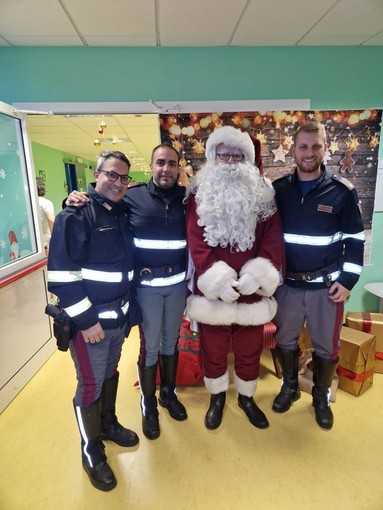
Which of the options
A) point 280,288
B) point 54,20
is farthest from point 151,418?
point 54,20

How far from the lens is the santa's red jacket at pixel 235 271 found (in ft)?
5.46

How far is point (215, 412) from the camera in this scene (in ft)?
6.46

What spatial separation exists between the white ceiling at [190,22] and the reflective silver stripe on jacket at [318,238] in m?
1.70

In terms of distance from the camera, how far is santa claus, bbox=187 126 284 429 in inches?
65.9

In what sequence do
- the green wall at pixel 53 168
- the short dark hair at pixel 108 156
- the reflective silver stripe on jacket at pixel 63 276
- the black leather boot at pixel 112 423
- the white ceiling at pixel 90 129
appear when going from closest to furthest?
the reflective silver stripe on jacket at pixel 63 276 < the short dark hair at pixel 108 156 < the black leather boot at pixel 112 423 < the white ceiling at pixel 90 129 < the green wall at pixel 53 168

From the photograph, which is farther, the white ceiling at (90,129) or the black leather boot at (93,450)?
the white ceiling at (90,129)

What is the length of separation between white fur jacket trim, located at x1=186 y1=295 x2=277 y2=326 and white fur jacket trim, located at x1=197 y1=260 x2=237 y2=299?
0.27ft

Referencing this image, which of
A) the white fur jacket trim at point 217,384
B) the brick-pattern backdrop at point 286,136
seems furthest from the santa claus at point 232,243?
the brick-pattern backdrop at point 286,136

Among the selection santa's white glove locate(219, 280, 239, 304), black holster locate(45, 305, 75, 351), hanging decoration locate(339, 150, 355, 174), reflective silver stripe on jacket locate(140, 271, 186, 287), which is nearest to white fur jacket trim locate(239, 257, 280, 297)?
santa's white glove locate(219, 280, 239, 304)

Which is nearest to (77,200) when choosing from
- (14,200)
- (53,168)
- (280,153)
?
(14,200)

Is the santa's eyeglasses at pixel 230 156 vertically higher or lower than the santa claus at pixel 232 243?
higher

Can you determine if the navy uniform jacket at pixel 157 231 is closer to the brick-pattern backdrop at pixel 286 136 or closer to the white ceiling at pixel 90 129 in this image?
the brick-pattern backdrop at pixel 286 136

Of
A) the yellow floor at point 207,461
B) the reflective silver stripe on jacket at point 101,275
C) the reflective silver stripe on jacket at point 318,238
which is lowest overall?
the yellow floor at point 207,461

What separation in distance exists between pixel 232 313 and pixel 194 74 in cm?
222
